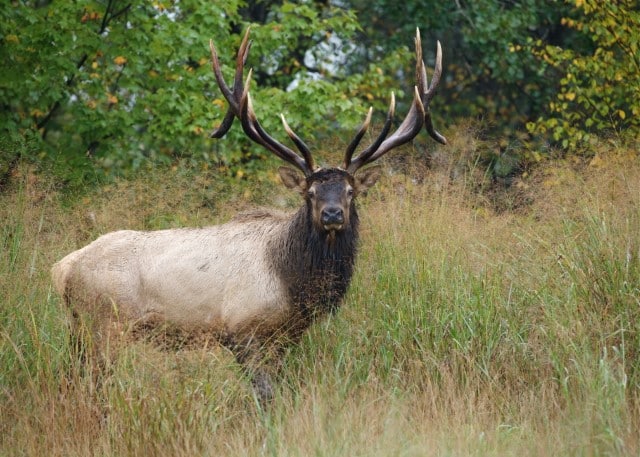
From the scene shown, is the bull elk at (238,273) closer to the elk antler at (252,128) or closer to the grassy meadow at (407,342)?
the elk antler at (252,128)

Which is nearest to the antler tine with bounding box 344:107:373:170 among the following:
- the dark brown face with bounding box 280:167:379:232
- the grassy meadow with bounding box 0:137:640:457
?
the dark brown face with bounding box 280:167:379:232

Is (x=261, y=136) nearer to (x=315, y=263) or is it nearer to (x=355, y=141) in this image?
(x=355, y=141)

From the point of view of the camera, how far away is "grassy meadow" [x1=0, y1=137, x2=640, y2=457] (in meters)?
5.03

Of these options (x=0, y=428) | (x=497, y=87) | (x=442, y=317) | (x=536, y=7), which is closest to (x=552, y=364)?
(x=442, y=317)

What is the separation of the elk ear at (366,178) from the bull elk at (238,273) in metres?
0.01

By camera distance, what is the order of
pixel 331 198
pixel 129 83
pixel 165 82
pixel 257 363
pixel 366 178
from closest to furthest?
pixel 257 363, pixel 331 198, pixel 366 178, pixel 129 83, pixel 165 82

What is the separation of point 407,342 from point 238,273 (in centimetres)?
121

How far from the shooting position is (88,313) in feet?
21.6

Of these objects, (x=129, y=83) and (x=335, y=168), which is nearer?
(x=335, y=168)

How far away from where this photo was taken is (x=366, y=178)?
7078 millimetres

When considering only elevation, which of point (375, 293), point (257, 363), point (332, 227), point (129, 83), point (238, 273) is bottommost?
point (257, 363)

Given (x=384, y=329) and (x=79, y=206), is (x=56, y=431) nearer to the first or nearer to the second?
(x=384, y=329)

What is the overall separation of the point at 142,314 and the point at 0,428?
1482 mm

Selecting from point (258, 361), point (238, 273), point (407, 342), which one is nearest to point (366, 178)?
point (238, 273)
